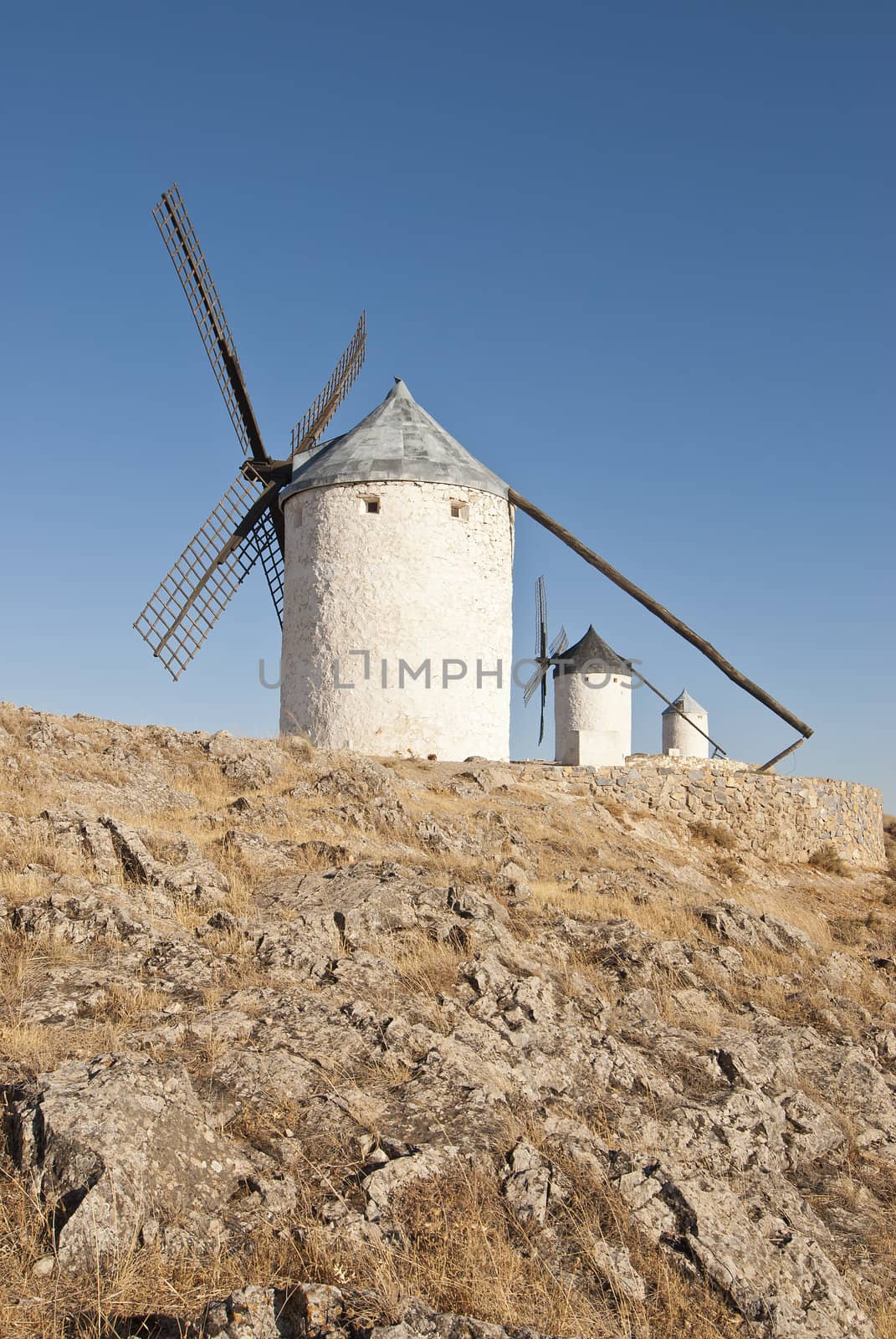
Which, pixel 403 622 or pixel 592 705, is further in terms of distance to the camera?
pixel 592 705

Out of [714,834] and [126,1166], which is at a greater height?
[714,834]

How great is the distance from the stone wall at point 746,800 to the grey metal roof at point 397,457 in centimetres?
543

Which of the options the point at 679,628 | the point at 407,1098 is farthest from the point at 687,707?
the point at 407,1098

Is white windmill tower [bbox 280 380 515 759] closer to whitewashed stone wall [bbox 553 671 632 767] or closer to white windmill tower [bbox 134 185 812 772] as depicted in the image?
white windmill tower [bbox 134 185 812 772]

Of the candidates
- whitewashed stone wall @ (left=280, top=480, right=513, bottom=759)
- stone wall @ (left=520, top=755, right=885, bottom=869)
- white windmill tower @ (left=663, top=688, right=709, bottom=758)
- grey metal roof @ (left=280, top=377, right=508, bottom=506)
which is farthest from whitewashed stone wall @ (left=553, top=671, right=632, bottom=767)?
grey metal roof @ (left=280, top=377, right=508, bottom=506)

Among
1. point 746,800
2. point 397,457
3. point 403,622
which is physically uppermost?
point 397,457

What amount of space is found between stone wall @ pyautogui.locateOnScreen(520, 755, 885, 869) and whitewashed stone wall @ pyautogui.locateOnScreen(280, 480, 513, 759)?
258 centimetres

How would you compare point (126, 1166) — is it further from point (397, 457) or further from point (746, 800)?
point (397, 457)

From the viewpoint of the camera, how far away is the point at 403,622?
16.5 metres

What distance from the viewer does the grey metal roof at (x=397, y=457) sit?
16859mm

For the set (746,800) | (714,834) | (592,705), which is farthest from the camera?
(592,705)

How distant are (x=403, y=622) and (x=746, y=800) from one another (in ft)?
20.0

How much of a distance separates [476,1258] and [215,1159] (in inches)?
41.6

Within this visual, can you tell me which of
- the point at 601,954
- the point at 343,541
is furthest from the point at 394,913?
the point at 343,541
